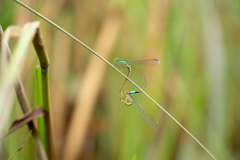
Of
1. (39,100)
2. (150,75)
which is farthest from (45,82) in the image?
(150,75)

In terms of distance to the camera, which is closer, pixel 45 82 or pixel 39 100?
pixel 45 82

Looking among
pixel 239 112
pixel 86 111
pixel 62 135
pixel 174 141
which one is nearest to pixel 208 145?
pixel 174 141

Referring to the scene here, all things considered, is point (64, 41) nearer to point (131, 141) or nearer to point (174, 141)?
point (131, 141)

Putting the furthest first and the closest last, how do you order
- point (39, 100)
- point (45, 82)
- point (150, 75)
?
point (150, 75) → point (39, 100) → point (45, 82)

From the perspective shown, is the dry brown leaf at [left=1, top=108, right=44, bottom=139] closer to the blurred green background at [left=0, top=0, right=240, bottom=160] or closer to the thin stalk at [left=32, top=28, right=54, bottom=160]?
the thin stalk at [left=32, top=28, right=54, bottom=160]

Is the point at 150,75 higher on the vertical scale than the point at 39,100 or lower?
lower

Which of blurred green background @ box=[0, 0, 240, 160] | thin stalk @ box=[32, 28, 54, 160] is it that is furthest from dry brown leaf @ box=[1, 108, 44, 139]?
blurred green background @ box=[0, 0, 240, 160]

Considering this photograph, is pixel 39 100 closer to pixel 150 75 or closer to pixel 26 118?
pixel 26 118

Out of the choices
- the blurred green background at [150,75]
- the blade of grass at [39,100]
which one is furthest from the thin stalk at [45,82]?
the blurred green background at [150,75]

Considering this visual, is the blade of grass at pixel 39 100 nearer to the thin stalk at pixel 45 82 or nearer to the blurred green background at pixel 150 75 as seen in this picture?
the thin stalk at pixel 45 82
